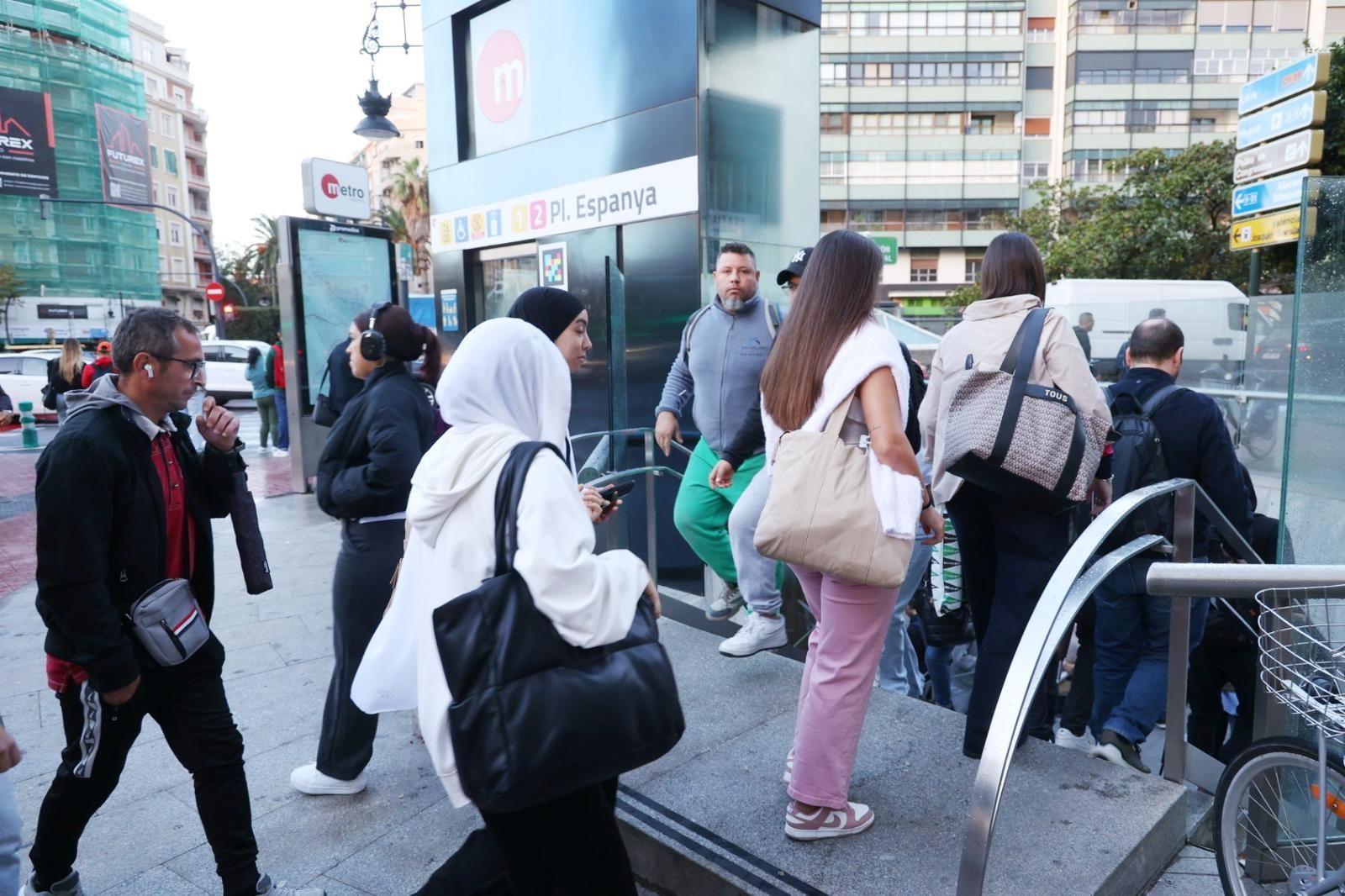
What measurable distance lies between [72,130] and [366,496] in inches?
2037

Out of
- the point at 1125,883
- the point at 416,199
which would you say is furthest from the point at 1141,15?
the point at 1125,883

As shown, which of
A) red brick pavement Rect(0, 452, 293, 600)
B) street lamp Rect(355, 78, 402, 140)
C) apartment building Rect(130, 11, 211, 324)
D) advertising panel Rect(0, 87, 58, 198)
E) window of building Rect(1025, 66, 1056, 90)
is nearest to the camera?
red brick pavement Rect(0, 452, 293, 600)

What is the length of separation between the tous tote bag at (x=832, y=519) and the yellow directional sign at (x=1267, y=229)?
12.0 m

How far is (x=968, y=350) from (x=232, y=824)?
2542 mm

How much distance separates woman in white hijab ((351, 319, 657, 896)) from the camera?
1.77 m

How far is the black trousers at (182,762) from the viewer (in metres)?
2.39

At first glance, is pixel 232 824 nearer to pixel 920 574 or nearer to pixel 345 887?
pixel 345 887

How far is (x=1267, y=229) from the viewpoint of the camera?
12.5 meters

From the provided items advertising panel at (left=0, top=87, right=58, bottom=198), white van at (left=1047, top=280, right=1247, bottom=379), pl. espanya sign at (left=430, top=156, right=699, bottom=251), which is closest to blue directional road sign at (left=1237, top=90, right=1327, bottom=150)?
white van at (left=1047, top=280, right=1247, bottom=379)

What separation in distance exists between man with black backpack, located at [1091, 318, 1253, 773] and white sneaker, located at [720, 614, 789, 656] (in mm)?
1265

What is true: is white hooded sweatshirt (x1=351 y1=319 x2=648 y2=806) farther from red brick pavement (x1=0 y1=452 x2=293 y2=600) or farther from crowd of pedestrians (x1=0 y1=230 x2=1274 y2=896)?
red brick pavement (x1=0 y1=452 x2=293 y2=600)

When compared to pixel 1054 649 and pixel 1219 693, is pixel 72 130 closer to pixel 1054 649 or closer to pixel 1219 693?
pixel 1219 693

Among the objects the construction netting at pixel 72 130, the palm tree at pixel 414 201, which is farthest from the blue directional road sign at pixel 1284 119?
the construction netting at pixel 72 130

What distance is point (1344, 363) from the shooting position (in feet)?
12.3
